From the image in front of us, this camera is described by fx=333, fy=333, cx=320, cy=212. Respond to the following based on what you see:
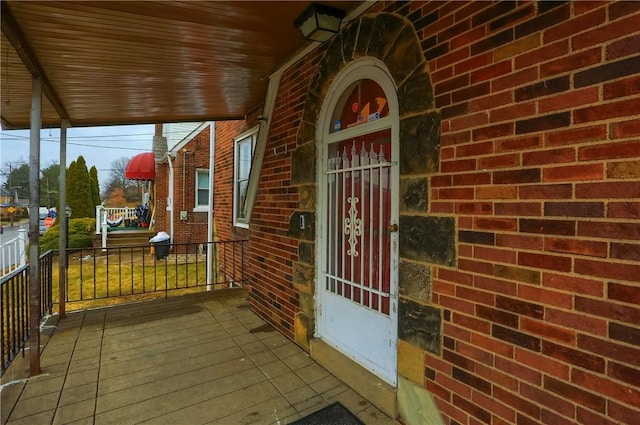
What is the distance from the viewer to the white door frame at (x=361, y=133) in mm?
2256

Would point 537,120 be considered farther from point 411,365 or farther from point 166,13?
point 166,13

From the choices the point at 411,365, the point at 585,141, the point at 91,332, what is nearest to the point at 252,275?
the point at 91,332

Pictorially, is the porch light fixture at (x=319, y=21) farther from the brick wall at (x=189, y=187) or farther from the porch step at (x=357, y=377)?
the brick wall at (x=189, y=187)

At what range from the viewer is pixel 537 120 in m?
1.47

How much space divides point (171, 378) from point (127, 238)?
11.9m

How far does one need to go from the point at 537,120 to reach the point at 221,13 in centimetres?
211

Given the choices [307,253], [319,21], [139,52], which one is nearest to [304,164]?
[307,253]

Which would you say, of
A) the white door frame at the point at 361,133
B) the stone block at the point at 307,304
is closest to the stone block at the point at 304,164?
the white door frame at the point at 361,133

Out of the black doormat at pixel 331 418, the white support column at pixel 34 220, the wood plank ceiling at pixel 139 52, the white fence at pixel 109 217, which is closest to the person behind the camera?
the black doormat at pixel 331 418

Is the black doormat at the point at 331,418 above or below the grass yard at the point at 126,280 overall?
above

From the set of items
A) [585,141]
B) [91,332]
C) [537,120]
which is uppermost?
[537,120]

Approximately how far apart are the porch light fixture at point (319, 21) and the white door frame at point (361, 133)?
0.30 metres

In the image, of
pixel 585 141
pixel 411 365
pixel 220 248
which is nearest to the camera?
pixel 585 141

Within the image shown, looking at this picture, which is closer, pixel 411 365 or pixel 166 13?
pixel 411 365
